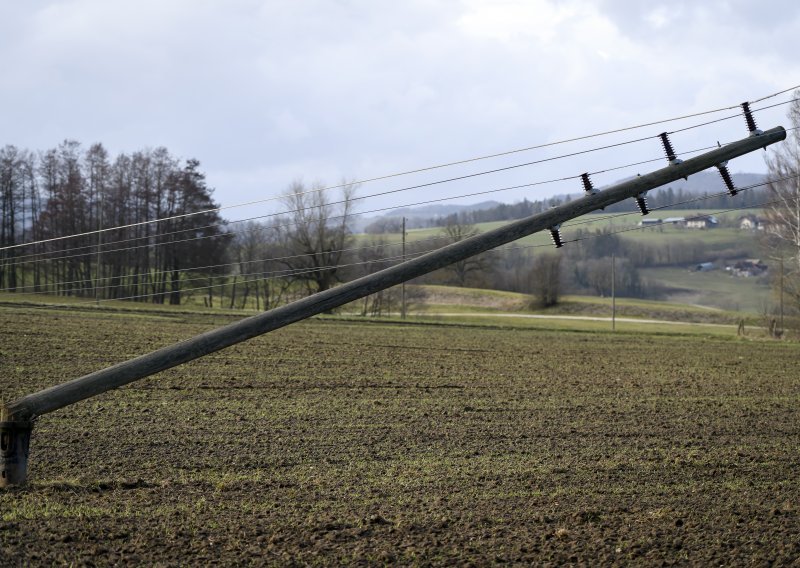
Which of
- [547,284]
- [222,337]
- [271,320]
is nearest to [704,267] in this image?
[547,284]

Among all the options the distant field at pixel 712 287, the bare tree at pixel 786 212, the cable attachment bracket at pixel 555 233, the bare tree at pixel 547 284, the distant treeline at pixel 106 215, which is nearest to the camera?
the cable attachment bracket at pixel 555 233

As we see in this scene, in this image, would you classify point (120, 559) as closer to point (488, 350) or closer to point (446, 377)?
point (446, 377)

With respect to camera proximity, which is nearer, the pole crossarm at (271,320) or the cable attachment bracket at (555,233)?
the pole crossarm at (271,320)

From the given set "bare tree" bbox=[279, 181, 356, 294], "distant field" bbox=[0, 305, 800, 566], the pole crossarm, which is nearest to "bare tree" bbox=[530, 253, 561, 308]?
"bare tree" bbox=[279, 181, 356, 294]

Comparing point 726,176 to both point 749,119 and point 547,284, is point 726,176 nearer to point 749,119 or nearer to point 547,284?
point 749,119

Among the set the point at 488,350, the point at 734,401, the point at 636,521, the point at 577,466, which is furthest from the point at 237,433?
the point at 488,350

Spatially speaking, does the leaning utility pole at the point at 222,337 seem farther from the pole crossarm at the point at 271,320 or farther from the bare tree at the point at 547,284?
the bare tree at the point at 547,284

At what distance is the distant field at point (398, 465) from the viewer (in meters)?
8.38

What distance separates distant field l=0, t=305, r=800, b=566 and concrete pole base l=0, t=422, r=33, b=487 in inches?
15.2

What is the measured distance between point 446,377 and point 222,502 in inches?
471

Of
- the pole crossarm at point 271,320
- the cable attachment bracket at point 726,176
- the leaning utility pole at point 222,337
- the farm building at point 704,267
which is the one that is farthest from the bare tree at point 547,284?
the leaning utility pole at point 222,337

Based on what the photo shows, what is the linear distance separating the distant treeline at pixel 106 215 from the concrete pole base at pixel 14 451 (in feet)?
160

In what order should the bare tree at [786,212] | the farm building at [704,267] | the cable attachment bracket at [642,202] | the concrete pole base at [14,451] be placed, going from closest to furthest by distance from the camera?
the concrete pole base at [14,451] → the cable attachment bracket at [642,202] → the bare tree at [786,212] → the farm building at [704,267]

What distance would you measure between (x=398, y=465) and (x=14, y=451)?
4.78 meters
